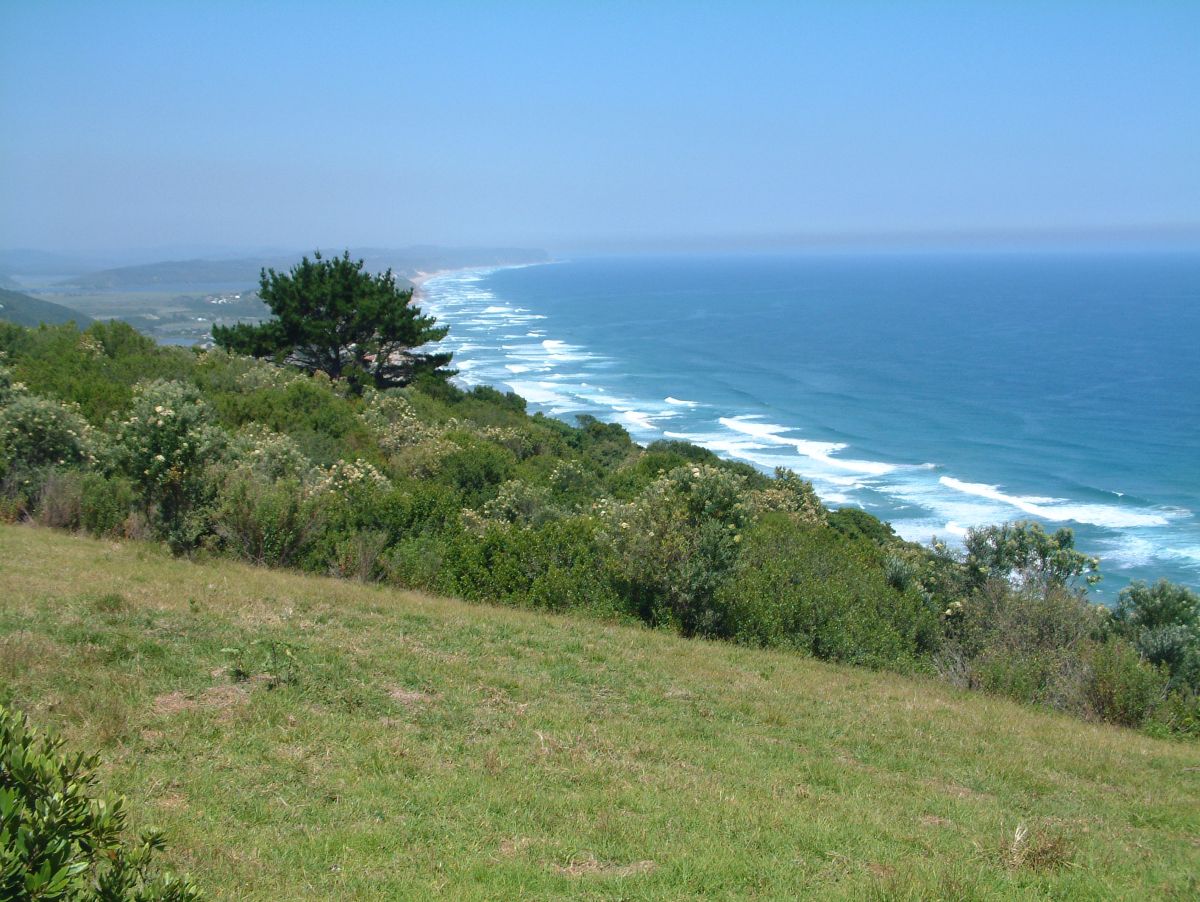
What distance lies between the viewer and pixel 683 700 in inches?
367

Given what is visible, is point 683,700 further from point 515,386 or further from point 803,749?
point 515,386

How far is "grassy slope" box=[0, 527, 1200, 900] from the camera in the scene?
540cm

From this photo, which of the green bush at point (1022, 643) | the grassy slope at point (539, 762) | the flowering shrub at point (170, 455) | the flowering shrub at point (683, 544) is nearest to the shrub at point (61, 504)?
the flowering shrub at point (170, 455)

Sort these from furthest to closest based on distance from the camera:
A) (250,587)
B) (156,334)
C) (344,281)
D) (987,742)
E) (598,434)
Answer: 1. (156,334)
2. (598,434)
3. (344,281)
4. (250,587)
5. (987,742)

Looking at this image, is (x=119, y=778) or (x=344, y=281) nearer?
(x=119, y=778)

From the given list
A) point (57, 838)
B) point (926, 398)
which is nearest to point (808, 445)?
point (926, 398)

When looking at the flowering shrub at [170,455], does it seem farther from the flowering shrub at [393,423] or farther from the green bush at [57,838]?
the flowering shrub at [393,423]

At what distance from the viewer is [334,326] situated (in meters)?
37.2

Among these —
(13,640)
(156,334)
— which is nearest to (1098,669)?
(13,640)

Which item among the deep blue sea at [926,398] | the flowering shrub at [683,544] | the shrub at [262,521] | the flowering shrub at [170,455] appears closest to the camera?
the flowering shrub at [170,455]

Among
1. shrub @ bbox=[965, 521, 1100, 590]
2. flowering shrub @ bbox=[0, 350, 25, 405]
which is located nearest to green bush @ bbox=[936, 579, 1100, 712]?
shrub @ bbox=[965, 521, 1100, 590]

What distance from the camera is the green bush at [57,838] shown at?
2.80 meters

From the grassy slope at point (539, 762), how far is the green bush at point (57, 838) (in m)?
1.77

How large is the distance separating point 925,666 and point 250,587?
9895mm
